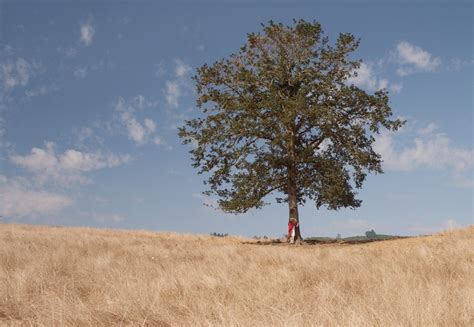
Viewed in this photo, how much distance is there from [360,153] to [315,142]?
9.04 feet

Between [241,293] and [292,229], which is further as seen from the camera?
[292,229]

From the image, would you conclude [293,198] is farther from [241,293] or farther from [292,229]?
[241,293]

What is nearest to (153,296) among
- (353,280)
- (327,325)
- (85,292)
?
(85,292)

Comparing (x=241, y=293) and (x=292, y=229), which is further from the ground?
(x=292, y=229)

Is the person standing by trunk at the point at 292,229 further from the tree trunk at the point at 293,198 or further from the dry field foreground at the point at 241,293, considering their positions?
the dry field foreground at the point at 241,293

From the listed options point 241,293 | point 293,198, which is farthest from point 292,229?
point 241,293

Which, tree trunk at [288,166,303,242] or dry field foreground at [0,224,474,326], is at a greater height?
tree trunk at [288,166,303,242]

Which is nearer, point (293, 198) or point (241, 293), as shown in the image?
point (241, 293)

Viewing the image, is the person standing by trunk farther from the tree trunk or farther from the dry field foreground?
the dry field foreground

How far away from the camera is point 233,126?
77.8ft

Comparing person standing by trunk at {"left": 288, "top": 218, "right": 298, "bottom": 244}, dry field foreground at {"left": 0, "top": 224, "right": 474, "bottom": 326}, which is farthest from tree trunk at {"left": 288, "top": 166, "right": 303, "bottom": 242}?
dry field foreground at {"left": 0, "top": 224, "right": 474, "bottom": 326}

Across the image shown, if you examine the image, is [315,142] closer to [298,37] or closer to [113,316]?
[298,37]

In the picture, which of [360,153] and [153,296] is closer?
[153,296]

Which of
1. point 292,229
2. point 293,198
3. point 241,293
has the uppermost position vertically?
point 293,198
